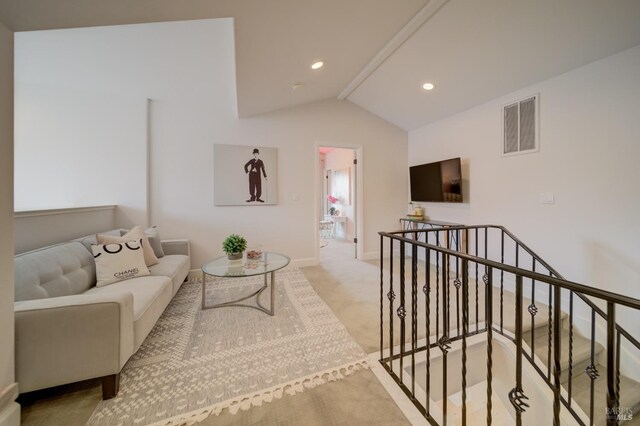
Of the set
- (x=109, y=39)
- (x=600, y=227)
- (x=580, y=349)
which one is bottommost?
(x=580, y=349)

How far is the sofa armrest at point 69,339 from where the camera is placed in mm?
1189

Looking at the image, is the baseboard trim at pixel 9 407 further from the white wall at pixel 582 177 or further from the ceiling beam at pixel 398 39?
the white wall at pixel 582 177

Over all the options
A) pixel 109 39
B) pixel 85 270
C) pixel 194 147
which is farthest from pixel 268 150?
pixel 85 270

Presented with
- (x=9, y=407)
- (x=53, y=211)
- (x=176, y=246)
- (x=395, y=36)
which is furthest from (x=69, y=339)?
(x=395, y=36)

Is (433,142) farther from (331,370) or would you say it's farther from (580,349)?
(331,370)

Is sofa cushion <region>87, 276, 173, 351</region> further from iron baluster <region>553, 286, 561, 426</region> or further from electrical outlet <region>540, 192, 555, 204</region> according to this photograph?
electrical outlet <region>540, 192, 555, 204</region>

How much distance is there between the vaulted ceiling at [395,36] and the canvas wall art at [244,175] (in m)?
0.63

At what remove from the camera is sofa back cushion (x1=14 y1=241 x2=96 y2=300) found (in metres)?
1.41

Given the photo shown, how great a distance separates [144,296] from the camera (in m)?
1.71

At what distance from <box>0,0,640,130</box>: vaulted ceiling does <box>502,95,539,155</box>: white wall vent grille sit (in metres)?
0.23

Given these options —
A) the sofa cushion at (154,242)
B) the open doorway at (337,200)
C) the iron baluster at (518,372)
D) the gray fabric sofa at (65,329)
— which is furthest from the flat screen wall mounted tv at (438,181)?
the sofa cushion at (154,242)

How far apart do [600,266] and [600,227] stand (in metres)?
0.37

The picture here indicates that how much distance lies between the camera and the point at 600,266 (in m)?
2.17

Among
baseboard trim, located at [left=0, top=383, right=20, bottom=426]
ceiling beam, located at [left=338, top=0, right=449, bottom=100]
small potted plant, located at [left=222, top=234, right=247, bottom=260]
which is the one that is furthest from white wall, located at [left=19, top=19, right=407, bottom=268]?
baseboard trim, located at [left=0, top=383, right=20, bottom=426]
